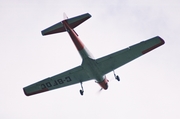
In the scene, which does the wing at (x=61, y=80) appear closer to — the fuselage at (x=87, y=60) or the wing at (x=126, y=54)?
the fuselage at (x=87, y=60)

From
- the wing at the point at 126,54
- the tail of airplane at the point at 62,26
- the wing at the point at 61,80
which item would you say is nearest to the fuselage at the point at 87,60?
the tail of airplane at the point at 62,26

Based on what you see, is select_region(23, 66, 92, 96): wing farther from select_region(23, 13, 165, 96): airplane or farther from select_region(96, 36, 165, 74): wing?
select_region(96, 36, 165, 74): wing

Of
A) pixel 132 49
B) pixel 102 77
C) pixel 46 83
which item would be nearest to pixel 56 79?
pixel 46 83

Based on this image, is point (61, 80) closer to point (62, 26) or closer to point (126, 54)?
point (62, 26)

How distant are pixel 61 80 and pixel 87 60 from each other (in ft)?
17.2

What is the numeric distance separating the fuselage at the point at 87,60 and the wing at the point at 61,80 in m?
1.16

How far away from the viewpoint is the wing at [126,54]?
33.3 m

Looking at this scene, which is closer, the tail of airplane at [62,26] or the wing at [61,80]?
the tail of airplane at [62,26]

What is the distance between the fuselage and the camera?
106 ft

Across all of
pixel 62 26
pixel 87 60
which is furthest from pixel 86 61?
pixel 62 26

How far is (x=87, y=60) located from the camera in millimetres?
32906

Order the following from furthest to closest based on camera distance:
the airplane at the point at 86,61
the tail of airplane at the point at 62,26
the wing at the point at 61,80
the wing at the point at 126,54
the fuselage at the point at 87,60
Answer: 1. the wing at the point at 61,80
2. the wing at the point at 126,54
3. the tail of airplane at the point at 62,26
4. the airplane at the point at 86,61
5. the fuselage at the point at 87,60

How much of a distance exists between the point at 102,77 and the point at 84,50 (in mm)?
4693

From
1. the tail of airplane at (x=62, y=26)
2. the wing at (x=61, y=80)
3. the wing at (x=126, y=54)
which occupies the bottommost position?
the wing at (x=61, y=80)
